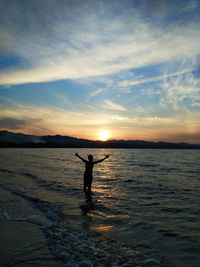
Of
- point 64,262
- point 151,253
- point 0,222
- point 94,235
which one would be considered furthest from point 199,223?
point 0,222

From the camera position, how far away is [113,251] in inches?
232

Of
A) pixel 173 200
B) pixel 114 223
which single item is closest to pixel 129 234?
pixel 114 223

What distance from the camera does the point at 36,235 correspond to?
6684 mm

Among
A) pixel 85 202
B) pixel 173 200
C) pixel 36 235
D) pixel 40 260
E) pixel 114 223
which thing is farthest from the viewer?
pixel 173 200

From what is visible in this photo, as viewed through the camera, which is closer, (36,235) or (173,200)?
(36,235)

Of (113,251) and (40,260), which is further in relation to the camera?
(113,251)

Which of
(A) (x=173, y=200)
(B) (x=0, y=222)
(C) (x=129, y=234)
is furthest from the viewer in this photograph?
(A) (x=173, y=200)

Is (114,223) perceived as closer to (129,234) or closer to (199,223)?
(129,234)

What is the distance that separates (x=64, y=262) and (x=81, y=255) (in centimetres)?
59

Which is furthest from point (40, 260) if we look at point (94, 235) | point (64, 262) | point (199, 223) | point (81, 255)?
point (199, 223)

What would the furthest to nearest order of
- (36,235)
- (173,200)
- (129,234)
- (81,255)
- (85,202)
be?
(173,200) → (85,202) → (129,234) → (36,235) → (81,255)

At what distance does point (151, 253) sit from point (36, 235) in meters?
3.54

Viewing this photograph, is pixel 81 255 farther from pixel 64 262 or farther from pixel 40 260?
pixel 40 260

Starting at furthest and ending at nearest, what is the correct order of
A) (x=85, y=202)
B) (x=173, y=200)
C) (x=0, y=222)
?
(x=173, y=200) < (x=85, y=202) < (x=0, y=222)
